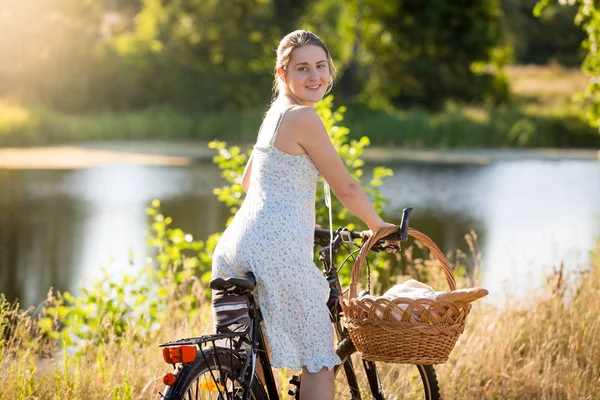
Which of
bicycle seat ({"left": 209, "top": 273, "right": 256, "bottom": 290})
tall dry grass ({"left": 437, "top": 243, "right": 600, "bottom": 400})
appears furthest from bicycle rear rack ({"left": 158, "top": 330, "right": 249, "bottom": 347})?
tall dry grass ({"left": 437, "top": 243, "right": 600, "bottom": 400})

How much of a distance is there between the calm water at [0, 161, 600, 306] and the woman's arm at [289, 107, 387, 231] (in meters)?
5.33

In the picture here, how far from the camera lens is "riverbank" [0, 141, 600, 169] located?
2417cm

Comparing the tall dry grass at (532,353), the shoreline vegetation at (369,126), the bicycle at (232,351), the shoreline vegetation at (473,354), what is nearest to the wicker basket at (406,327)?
the bicycle at (232,351)

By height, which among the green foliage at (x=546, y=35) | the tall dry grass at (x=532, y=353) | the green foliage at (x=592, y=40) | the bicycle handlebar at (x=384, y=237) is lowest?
the tall dry grass at (x=532, y=353)

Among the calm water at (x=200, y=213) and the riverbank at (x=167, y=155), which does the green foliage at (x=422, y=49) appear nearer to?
the riverbank at (x=167, y=155)

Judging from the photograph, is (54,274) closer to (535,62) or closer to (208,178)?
(208,178)

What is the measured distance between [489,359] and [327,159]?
2.08 m

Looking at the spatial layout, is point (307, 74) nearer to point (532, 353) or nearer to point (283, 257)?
point (283, 257)

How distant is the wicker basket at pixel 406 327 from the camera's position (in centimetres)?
298

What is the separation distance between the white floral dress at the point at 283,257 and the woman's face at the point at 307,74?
138mm

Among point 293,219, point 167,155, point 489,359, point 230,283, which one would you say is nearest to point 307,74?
point 293,219

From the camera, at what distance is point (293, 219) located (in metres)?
3.09

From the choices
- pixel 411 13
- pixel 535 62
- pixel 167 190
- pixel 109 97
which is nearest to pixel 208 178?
pixel 167 190

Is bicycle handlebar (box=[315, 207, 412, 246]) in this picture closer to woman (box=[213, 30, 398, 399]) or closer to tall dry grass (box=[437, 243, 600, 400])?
woman (box=[213, 30, 398, 399])
